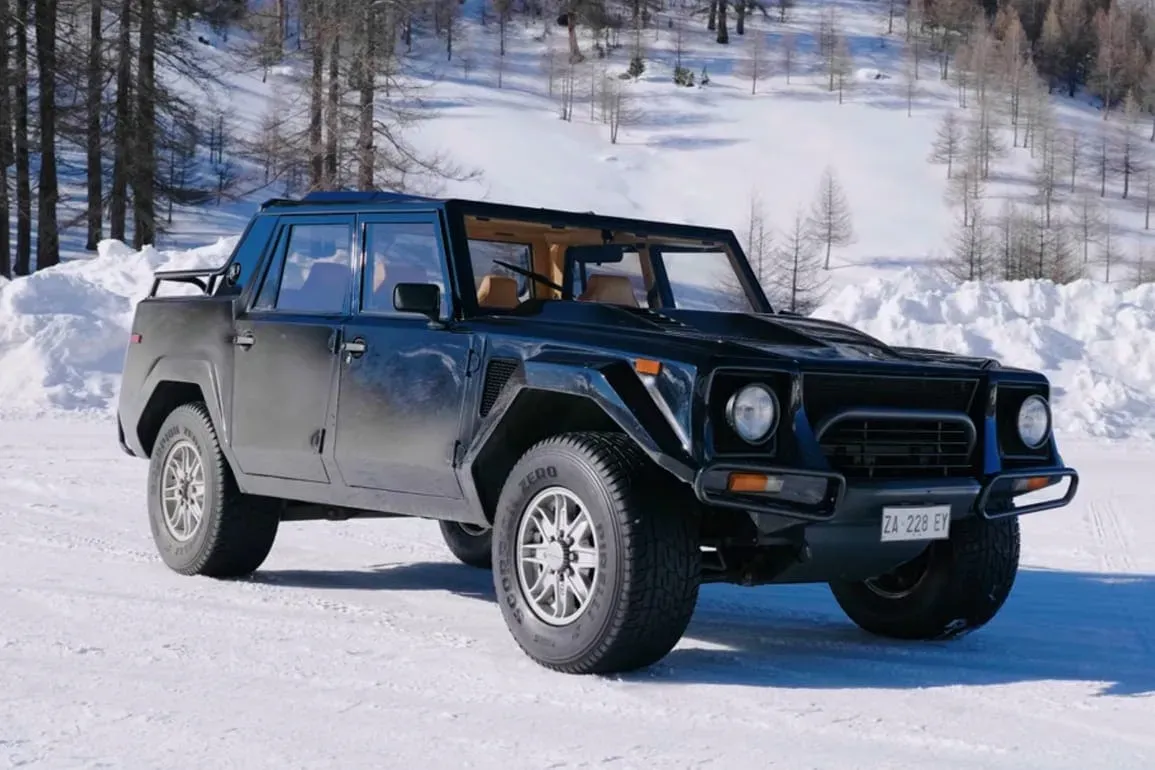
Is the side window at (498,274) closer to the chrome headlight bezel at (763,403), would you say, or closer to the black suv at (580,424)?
the black suv at (580,424)

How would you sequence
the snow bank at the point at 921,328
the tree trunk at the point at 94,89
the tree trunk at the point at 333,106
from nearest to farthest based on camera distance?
1. the snow bank at the point at 921,328
2. the tree trunk at the point at 333,106
3. the tree trunk at the point at 94,89

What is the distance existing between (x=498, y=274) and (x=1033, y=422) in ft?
7.15

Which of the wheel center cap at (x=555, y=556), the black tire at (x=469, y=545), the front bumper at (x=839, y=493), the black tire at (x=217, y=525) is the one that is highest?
the front bumper at (x=839, y=493)

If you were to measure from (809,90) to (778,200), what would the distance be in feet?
78.2

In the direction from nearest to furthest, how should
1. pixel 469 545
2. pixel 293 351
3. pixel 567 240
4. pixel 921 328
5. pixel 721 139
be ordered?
pixel 293 351, pixel 567 240, pixel 469 545, pixel 921 328, pixel 721 139

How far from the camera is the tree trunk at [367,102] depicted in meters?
29.0

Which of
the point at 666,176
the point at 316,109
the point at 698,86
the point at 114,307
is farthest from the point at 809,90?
the point at 114,307

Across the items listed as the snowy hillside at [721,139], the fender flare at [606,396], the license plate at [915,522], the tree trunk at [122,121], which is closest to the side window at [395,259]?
the fender flare at [606,396]

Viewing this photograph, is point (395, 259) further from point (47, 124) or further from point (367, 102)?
point (47, 124)

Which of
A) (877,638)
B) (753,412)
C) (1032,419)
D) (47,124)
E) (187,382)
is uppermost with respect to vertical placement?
(47,124)

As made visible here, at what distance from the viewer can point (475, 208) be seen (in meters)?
5.87

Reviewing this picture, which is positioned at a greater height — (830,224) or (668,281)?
(668,281)

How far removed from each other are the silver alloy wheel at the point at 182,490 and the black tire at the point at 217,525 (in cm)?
2

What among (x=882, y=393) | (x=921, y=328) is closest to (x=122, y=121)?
(x=921, y=328)
